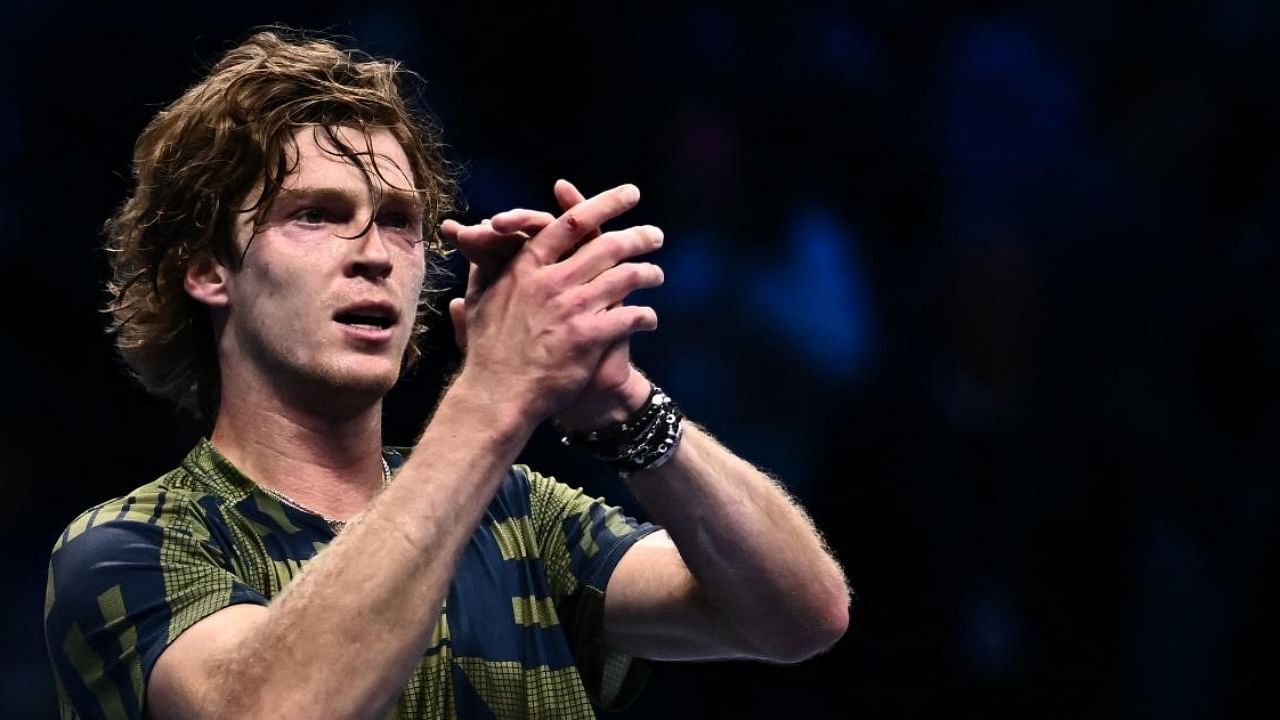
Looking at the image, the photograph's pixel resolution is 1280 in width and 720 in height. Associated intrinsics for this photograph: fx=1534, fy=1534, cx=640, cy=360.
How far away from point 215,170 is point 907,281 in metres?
2.44

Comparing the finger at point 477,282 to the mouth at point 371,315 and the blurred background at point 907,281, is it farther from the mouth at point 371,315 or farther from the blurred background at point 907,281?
the blurred background at point 907,281

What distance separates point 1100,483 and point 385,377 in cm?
255

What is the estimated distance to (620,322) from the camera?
1.93 meters

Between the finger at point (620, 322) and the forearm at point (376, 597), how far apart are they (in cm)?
19

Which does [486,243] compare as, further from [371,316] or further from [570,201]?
[371,316]

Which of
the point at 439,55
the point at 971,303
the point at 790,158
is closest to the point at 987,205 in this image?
the point at 971,303

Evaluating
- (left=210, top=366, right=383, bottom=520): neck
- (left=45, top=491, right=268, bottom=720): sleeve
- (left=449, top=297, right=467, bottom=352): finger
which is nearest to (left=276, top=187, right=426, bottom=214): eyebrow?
(left=210, top=366, right=383, bottom=520): neck

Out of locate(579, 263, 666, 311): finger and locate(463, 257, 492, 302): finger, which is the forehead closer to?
locate(463, 257, 492, 302): finger

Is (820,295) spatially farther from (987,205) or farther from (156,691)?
(156,691)

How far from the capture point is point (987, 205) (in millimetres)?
4406

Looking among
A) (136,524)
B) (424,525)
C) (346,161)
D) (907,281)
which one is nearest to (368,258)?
(346,161)

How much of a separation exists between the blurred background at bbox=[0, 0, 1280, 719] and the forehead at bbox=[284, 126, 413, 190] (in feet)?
5.65

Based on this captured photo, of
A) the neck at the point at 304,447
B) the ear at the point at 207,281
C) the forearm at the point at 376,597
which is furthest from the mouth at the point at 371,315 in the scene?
the forearm at the point at 376,597

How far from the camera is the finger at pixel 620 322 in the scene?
6.27ft
